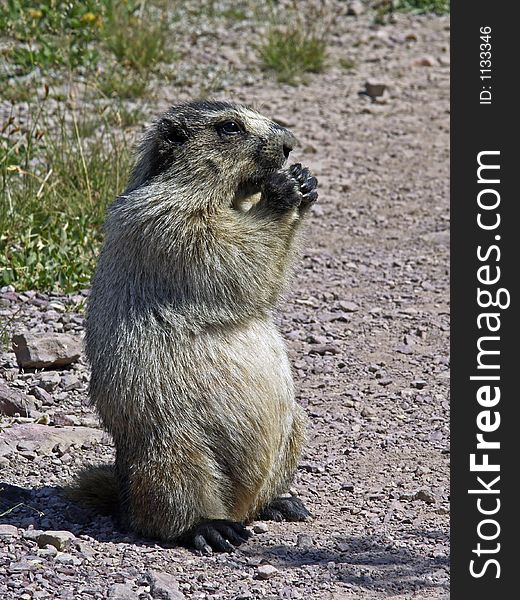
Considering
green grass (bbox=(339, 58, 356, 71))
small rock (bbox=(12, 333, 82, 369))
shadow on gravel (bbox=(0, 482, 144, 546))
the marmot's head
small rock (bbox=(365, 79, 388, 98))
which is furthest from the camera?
green grass (bbox=(339, 58, 356, 71))

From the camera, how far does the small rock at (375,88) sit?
12.6m

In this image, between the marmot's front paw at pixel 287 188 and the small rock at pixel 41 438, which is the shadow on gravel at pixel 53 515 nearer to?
the small rock at pixel 41 438

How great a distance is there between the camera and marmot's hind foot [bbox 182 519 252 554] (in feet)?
17.5

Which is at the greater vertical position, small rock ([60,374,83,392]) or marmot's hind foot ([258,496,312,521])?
small rock ([60,374,83,392])

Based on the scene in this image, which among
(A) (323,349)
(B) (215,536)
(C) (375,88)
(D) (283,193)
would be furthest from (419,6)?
(B) (215,536)

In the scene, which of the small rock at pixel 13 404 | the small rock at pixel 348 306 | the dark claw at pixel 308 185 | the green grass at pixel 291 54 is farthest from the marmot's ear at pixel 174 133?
the green grass at pixel 291 54

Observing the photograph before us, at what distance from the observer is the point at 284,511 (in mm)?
5980

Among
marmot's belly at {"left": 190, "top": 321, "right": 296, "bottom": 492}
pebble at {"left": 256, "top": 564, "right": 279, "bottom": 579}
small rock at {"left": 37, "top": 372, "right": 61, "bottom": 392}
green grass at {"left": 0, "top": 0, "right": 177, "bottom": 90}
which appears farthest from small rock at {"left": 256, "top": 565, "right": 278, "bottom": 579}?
green grass at {"left": 0, "top": 0, "right": 177, "bottom": 90}

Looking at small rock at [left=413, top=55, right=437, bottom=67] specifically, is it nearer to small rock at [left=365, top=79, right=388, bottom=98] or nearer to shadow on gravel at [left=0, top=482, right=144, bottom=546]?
small rock at [left=365, top=79, right=388, bottom=98]

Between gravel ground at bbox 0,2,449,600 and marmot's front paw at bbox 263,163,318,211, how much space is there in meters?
1.60

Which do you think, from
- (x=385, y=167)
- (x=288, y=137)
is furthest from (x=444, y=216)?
(x=288, y=137)

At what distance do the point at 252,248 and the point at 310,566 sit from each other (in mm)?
1556

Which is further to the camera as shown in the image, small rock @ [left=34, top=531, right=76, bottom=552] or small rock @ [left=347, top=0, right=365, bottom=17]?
small rock @ [left=347, top=0, right=365, bottom=17]

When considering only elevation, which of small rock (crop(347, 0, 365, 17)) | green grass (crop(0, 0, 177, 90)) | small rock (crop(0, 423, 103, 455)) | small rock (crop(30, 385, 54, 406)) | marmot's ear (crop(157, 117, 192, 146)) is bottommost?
small rock (crop(0, 423, 103, 455))
